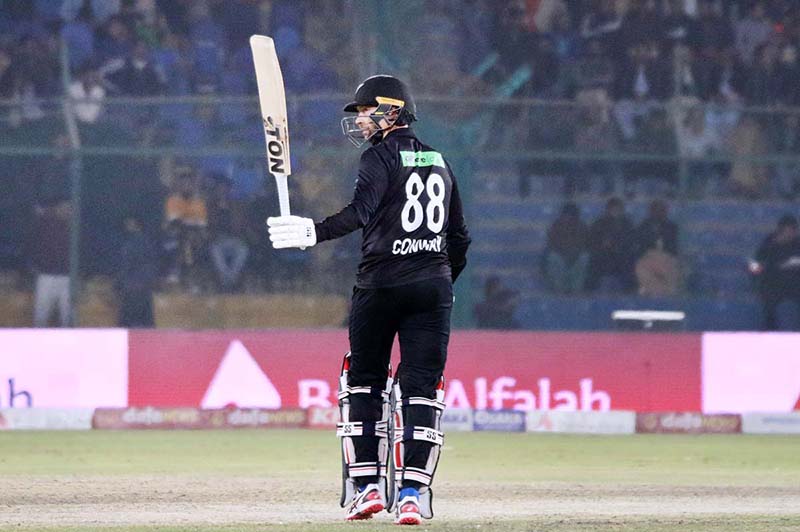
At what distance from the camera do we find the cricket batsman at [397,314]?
242 inches

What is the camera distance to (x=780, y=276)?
45.5 ft

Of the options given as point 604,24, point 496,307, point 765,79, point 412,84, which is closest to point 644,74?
point 604,24

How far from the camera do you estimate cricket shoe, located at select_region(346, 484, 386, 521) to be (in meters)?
6.27

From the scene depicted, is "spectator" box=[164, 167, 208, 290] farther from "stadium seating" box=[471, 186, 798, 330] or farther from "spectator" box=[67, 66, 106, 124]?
"stadium seating" box=[471, 186, 798, 330]

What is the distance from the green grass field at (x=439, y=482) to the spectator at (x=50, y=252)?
1.64 metres

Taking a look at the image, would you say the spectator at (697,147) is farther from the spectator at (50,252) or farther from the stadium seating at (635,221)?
the spectator at (50,252)

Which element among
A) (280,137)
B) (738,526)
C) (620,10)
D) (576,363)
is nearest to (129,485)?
(280,137)

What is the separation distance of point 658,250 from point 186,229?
13.3 feet

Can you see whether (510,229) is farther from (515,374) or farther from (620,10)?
(620,10)

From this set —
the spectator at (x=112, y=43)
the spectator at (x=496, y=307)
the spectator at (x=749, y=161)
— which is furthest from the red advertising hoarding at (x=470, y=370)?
the spectator at (x=112, y=43)

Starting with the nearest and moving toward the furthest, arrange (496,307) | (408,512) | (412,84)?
(408,512)
(496,307)
(412,84)

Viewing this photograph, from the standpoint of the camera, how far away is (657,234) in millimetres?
13781

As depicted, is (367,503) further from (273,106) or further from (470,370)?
(470,370)

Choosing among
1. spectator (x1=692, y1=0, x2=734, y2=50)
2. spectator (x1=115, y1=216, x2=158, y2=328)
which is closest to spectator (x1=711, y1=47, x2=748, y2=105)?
spectator (x1=692, y1=0, x2=734, y2=50)
